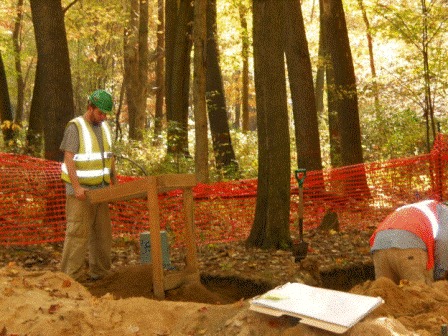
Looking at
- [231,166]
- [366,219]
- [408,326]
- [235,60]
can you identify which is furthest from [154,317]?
[235,60]

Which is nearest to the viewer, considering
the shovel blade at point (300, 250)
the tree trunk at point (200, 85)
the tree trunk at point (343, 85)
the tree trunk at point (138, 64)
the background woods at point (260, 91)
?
the shovel blade at point (300, 250)

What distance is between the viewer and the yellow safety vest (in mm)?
7008

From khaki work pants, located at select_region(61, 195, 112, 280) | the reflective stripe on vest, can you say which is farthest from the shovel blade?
khaki work pants, located at select_region(61, 195, 112, 280)

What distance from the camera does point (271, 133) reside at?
862 cm

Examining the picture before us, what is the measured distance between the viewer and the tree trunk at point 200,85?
11.9 metres

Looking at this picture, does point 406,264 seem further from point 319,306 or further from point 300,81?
point 300,81

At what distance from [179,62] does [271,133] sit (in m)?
8.76

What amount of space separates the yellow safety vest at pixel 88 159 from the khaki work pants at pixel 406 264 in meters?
3.46

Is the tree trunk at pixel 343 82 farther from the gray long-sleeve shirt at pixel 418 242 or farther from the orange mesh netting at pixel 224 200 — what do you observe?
the gray long-sleeve shirt at pixel 418 242

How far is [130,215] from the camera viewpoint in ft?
33.4

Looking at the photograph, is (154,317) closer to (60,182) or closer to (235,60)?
(60,182)

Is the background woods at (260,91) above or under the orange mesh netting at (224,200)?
above

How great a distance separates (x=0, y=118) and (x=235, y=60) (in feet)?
28.5

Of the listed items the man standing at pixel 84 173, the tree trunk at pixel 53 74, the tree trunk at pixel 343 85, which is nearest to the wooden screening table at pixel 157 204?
the man standing at pixel 84 173
